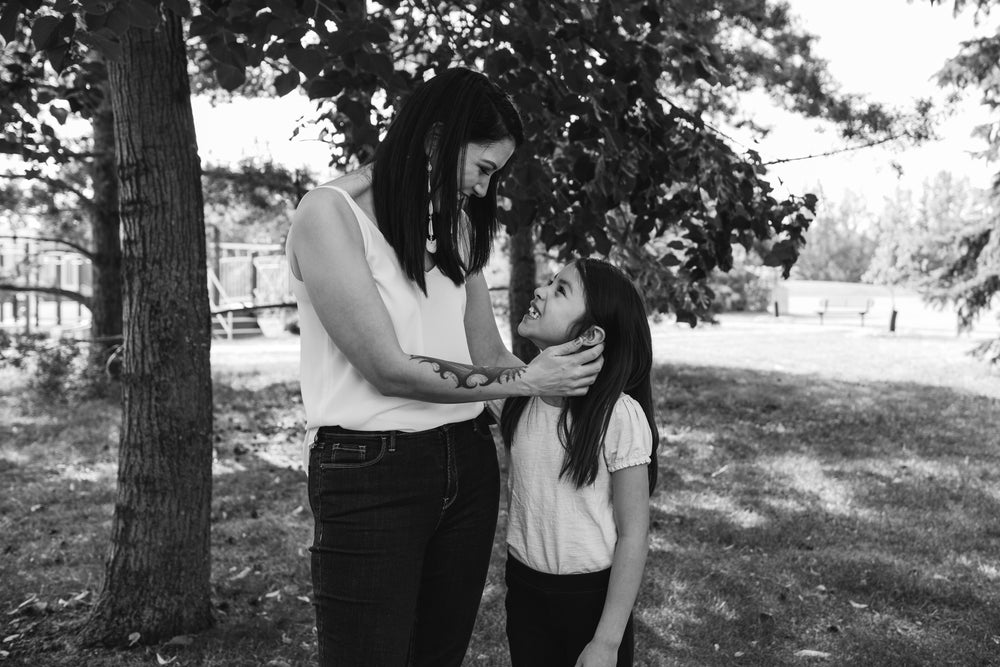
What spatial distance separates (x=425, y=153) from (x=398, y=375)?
18.3 inches

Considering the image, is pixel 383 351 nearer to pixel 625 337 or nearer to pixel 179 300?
pixel 625 337

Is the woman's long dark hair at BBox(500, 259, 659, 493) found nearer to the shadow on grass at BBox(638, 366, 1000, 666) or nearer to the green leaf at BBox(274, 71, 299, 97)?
the green leaf at BBox(274, 71, 299, 97)

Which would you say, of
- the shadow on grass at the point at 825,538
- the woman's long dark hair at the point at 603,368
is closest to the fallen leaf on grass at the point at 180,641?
the shadow on grass at the point at 825,538

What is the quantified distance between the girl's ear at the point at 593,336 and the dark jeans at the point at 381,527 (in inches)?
13.6

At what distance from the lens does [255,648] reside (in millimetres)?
3730

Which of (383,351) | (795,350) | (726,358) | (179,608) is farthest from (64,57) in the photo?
(795,350)

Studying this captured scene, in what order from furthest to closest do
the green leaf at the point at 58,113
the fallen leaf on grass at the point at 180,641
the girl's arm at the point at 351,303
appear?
the green leaf at the point at 58,113, the fallen leaf on grass at the point at 180,641, the girl's arm at the point at 351,303

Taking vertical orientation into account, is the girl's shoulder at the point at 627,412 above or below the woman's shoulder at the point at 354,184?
below

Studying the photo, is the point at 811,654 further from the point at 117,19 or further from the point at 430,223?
the point at 117,19

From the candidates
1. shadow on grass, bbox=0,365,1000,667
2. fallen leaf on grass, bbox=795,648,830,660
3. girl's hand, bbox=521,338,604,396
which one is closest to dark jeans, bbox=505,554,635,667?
girl's hand, bbox=521,338,604,396

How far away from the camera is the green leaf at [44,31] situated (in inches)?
100

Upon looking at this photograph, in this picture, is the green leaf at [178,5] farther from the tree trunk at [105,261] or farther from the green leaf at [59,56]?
the tree trunk at [105,261]

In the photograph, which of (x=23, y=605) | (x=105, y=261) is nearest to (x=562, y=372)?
(x=23, y=605)

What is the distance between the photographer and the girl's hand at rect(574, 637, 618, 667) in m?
2.00
